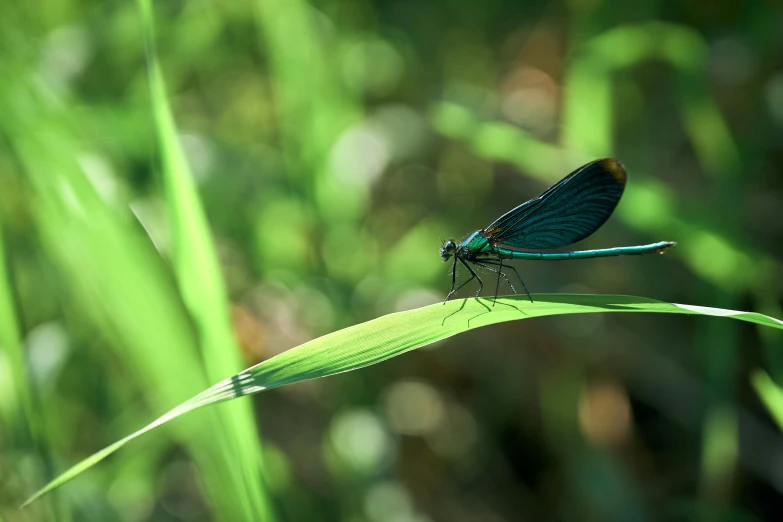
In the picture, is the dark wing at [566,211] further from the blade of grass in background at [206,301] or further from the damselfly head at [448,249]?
the blade of grass in background at [206,301]

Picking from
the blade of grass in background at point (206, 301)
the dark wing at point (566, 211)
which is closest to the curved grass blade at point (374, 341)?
the blade of grass in background at point (206, 301)

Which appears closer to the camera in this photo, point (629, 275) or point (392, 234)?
point (629, 275)

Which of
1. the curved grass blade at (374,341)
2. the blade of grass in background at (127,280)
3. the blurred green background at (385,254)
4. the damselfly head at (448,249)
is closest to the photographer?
the curved grass blade at (374,341)

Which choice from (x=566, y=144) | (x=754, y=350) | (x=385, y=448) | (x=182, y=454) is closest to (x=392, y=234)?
(x=566, y=144)

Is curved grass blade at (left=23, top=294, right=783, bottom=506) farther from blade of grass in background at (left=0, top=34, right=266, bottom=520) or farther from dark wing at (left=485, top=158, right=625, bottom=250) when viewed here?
dark wing at (left=485, top=158, right=625, bottom=250)

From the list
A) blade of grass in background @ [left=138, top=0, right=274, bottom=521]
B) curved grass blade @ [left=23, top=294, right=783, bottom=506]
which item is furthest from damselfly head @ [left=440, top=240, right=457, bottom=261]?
blade of grass in background @ [left=138, top=0, right=274, bottom=521]

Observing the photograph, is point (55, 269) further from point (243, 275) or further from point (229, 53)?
point (229, 53)
